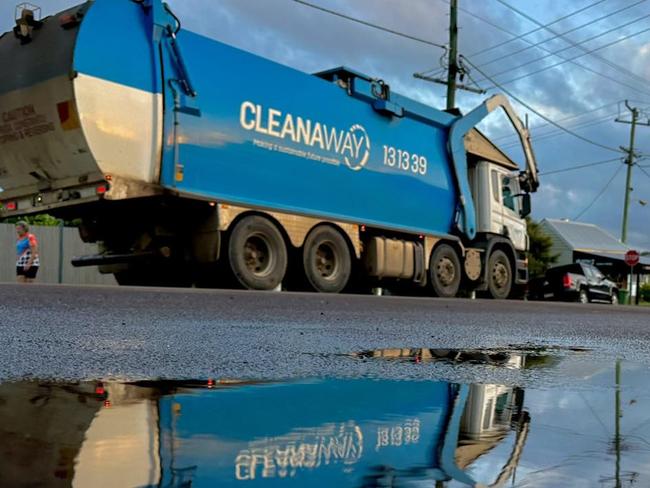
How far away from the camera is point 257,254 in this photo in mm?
10750

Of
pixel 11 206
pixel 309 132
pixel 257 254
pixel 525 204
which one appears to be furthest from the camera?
pixel 525 204

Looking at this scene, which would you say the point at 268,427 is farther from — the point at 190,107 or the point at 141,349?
the point at 190,107

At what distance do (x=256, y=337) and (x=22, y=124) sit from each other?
6828 millimetres

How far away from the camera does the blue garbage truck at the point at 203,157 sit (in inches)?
359

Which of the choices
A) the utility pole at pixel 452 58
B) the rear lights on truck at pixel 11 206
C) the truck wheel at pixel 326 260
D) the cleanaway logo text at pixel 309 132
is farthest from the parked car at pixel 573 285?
the rear lights on truck at pixel 11 206

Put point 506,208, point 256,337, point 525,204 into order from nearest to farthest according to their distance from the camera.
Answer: point 256,337 < point 506,208 < point 525,204

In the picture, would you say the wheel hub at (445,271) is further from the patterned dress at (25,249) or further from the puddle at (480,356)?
the puddle at (480,356)

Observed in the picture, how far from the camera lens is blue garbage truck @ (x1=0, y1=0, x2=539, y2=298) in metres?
9.11

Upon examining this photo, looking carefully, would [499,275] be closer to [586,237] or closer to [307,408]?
[307,408]

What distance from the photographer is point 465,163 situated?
15.4 meters

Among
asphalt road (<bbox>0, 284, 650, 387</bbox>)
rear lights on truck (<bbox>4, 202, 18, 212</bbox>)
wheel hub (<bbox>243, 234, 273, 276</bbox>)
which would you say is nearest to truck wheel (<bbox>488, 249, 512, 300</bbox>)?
wheel hub (<bbox>243, 234, 273, 276</bbox>)

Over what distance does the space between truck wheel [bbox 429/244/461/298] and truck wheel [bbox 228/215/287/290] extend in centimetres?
447

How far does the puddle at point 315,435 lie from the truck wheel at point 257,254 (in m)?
7.50

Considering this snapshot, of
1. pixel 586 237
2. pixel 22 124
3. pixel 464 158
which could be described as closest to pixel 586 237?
pixel 586 237
